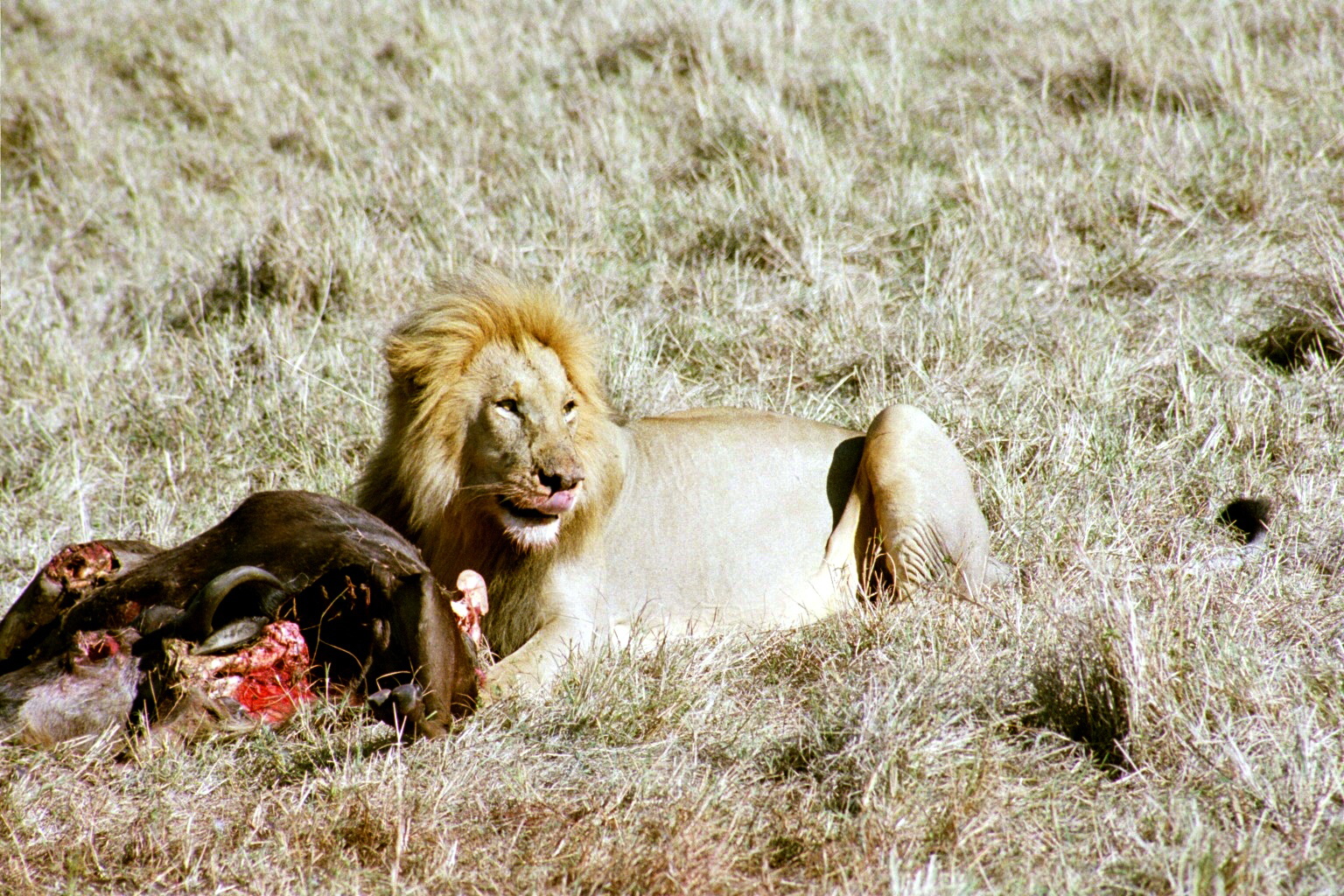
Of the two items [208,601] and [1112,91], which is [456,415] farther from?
[1112,91]

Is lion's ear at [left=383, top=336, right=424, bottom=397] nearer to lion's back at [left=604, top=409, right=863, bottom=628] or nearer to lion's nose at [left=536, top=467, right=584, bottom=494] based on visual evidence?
lion's nose at [left=536, top=467, right=584, bottom=494]

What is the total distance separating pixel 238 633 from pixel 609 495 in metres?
1.23

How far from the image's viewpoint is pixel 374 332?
587 cm

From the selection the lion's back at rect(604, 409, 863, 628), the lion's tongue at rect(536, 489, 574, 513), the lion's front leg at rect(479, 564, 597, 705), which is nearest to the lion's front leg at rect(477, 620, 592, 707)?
the lion's front leg at rect(479, 564, 597, 705)

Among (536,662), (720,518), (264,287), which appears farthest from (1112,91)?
(536,662)

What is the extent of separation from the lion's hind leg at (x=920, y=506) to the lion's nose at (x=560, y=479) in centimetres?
109

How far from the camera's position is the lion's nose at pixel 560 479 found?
361 cm

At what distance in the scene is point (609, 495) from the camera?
411cm

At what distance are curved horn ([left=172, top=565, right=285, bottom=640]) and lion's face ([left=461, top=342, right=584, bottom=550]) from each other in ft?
2.32

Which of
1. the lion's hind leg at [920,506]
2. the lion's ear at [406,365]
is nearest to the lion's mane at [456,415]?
the lion's ear at [406,365]

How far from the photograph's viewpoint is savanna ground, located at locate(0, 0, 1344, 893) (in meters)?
2.88

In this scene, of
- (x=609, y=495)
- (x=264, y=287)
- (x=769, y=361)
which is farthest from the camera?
(x=264, y=287)

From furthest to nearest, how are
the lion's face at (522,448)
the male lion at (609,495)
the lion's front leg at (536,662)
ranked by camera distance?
the male lion at (609,495) < the lion's face at (522,448) < the lion's front leg at (536,662)

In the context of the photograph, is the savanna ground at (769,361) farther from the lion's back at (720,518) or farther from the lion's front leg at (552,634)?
the lion's back at (720,518)
